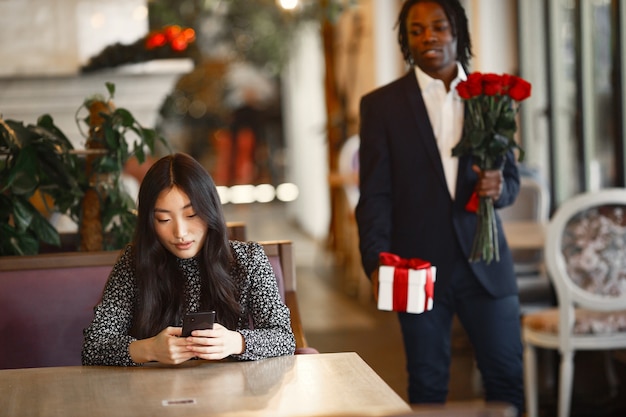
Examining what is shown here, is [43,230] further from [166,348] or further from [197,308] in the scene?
[166,348]

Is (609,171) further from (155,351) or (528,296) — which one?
(155,351)

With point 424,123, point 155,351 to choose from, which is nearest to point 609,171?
point 424,123

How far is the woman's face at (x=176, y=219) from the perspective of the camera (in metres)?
2.61

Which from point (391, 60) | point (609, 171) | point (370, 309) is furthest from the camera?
point (391, 60)

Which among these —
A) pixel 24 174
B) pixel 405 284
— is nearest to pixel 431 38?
pixel 405 284

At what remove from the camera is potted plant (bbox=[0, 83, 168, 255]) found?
3730 mm

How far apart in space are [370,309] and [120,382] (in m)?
5.84

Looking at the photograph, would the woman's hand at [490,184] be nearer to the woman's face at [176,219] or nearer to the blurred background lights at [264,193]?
the woman's face at [176,219]

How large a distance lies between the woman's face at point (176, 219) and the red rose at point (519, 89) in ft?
3.95

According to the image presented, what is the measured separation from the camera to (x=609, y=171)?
6.16 metres

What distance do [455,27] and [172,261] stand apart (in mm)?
1258

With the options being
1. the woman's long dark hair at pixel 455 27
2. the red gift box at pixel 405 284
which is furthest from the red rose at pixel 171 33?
the red gift box at pixel 405 284

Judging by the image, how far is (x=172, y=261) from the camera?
9.01 feet

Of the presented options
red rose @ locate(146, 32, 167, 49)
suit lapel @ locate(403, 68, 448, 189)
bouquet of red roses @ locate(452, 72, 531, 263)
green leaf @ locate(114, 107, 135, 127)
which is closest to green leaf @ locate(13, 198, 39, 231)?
green leaf @ locate(114, 107, 135, 127)
